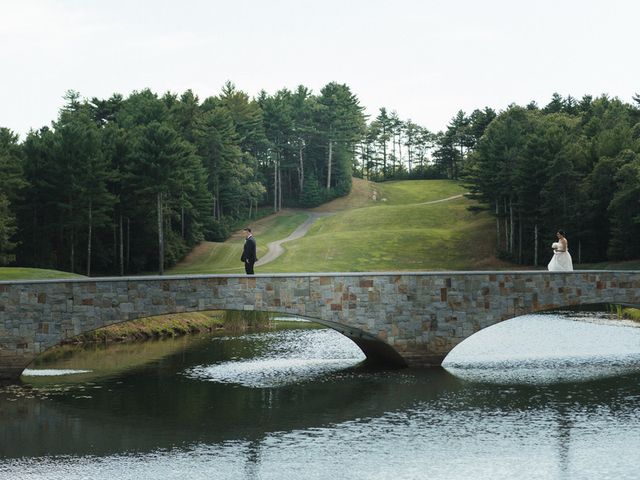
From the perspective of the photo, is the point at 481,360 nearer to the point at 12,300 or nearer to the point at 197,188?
the point at 12,300

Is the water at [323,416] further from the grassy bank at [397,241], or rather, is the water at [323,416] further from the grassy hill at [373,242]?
the grassy bank at [397,241]

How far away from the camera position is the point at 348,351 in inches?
1453

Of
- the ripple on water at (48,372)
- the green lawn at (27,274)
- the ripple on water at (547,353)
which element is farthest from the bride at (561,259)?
the green lawn at (27,274)

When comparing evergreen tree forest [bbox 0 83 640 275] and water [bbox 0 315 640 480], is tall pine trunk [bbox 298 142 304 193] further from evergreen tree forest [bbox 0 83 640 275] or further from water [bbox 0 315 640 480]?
water [bbox 0 315 640 480]

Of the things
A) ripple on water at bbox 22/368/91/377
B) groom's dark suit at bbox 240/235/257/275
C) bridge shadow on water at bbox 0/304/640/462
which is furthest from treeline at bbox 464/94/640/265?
ripple on water at bbox 22/368/91/377

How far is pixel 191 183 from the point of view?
7712 cm

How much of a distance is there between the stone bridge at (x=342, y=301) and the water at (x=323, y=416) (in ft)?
4.58

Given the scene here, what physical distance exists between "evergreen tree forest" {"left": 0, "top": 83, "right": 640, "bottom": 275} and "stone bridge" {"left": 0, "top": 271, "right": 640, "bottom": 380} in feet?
119

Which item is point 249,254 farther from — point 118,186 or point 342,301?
point 118,186

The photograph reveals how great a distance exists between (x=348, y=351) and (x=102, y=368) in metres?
10.6

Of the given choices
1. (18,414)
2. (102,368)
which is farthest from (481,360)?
(18,414)

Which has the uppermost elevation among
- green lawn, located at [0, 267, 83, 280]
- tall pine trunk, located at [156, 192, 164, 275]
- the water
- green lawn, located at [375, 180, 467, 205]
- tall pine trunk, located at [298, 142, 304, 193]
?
tall pine trunk, located at [298, 142, 304, 193]

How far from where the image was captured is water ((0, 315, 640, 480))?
751 inches

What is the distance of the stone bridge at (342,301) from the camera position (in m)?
28.6
